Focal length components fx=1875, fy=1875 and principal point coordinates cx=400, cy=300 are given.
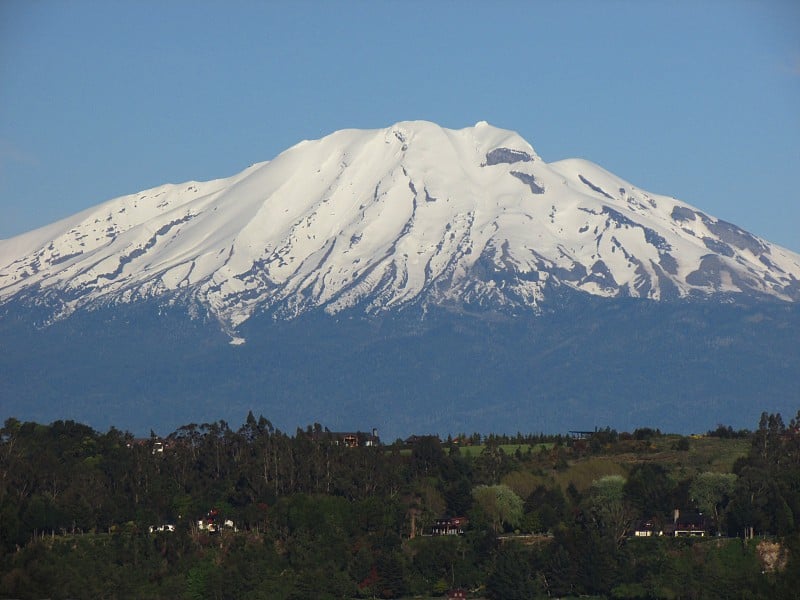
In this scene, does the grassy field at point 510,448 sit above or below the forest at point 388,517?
above

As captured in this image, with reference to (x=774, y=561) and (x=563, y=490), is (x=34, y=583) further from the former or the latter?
(x=563, y=490)

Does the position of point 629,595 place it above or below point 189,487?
below

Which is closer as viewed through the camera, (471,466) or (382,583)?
(382,583)

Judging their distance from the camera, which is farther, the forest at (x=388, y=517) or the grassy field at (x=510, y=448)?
the grassy field at (x=510, y=448)

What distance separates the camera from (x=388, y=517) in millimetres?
129000

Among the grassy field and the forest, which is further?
the grassy field

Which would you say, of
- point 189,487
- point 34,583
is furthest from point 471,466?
point 34,583

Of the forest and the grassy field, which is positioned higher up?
the grassy field

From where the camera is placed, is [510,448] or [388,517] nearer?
[388,517]

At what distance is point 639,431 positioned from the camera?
170125 millimetres

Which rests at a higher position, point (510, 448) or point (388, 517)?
point (510, 448)

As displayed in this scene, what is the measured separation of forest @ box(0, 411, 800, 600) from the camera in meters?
114

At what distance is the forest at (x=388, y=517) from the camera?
11369 cm

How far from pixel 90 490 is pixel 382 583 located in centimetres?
2694
